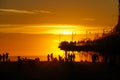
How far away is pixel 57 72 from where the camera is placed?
6191cm

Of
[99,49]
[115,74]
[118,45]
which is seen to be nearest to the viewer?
A: [115,74]

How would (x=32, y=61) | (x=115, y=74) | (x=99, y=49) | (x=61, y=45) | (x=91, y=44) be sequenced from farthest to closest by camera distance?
1. (x=61, y=45)
2. (x=91, y=44)
3. (x=99, y=49)
4. (x=32, y=61)
5. (x=115, y=74)

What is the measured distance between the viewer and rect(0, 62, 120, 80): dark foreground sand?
56.6m

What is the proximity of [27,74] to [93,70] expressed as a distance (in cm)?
947

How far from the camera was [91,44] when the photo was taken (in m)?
98.4

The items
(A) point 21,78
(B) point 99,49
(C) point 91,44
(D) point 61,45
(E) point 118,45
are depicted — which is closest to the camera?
(A) point 21,78

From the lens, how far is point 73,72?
201 ft

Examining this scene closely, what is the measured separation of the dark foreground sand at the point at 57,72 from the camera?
186 ft

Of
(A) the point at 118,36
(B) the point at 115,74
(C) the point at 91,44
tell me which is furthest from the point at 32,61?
(C) the point at 91,44

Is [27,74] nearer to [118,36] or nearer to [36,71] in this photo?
[36,71]

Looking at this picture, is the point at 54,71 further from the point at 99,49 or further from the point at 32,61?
the point at 99,49

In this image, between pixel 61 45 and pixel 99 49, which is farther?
pixel 61 45

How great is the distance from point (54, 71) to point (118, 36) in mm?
25564

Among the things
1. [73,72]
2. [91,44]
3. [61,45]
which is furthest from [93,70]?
[61,45]
